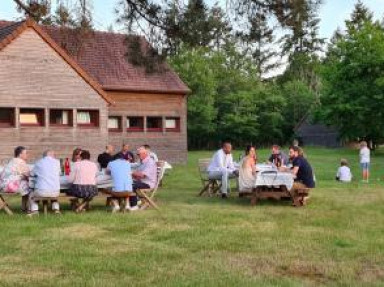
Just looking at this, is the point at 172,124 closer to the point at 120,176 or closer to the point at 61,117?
the point at 61,117

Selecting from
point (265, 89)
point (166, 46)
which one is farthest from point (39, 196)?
point (265, 89)

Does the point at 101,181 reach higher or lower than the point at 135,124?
lower

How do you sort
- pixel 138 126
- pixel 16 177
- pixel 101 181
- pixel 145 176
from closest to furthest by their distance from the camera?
pixel 16 177 → pixel 101 181 → pixel 145 176 → pixel 138 126

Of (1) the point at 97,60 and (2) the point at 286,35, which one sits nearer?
(2) the point at 286,35

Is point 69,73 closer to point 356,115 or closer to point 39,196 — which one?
point 39,196

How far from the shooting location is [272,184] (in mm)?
15297

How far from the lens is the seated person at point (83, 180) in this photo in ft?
45.9

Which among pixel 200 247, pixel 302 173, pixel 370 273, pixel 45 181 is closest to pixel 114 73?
pixel 302 173

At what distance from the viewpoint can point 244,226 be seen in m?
12.1

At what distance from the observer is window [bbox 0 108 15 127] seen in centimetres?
3206

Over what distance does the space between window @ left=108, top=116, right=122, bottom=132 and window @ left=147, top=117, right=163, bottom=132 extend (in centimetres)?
206

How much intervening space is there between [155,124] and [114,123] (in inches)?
115

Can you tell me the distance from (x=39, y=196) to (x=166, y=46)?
411 centimetres

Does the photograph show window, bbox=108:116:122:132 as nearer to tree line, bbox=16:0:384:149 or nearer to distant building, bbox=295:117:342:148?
tree line, bbox=16:0:384:149
